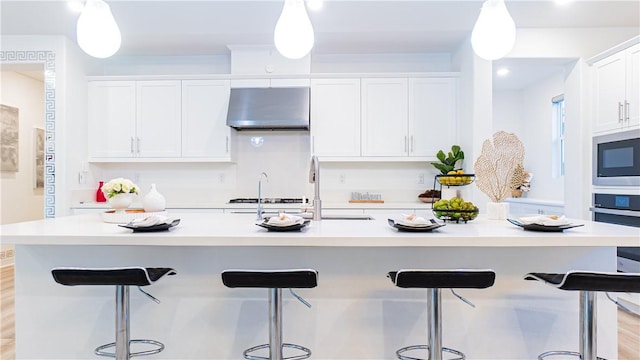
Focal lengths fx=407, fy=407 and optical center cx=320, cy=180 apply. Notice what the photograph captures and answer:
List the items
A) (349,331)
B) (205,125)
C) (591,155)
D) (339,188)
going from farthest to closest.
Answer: (339,188)
(205,125)
(591,155)
(349,331)

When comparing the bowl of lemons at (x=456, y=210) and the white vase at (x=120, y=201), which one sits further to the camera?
the white vase at (x=120, y=201)

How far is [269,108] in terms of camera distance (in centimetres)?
413

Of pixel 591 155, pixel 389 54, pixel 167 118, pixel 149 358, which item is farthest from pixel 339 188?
pixel 149 358

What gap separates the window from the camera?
544 centimetres

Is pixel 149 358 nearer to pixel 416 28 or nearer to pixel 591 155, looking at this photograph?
pixel 416 28

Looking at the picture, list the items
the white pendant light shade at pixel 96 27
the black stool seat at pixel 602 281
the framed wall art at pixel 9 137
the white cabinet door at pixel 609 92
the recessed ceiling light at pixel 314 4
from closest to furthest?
the black stool seat at pixel 602 281 → the white pendant light shade at pixel 96 27 → the recessed ceiling light at pixel 314 4 → the white cabinet door at pixel 609 92 → the framed wall art at pixel 9 137

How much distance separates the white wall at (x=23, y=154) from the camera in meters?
5.17

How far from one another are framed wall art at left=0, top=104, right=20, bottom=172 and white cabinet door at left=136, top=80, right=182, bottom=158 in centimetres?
215

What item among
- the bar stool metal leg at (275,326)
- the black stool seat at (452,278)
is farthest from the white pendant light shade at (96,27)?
the black stool seat at (452,278)

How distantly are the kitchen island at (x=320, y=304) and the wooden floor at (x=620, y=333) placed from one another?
2.16ft

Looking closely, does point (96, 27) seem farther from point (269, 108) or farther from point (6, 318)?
point (6, 318)

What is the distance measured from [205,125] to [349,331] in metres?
2.93

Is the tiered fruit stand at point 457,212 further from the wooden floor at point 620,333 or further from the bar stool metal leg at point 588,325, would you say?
the wooden floor at point 620,333

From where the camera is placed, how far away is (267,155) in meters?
4.64
